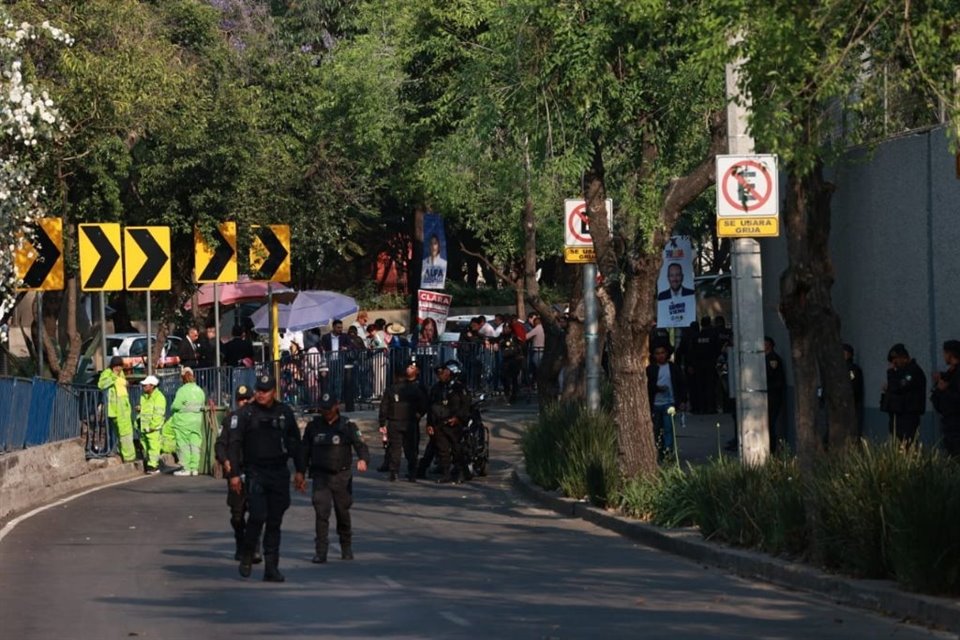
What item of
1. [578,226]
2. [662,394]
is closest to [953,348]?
[578,226]

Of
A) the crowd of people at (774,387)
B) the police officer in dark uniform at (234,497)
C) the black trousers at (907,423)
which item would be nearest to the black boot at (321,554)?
the police officer in dark uniform at (234,497)

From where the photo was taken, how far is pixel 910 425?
19.4 meters

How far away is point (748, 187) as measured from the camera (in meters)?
16.8

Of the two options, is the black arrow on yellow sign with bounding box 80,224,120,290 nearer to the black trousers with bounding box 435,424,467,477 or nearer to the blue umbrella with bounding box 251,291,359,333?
the black trousers with bounding box 435,424,467,477

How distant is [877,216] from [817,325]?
307 inches

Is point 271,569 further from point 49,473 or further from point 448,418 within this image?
point 448,418

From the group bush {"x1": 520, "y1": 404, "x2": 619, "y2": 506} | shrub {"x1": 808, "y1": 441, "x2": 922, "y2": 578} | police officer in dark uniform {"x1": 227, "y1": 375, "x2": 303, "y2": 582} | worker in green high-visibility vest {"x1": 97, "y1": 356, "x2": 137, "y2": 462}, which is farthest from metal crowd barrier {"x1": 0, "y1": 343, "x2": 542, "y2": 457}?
shrub {"x1": 808, "y1": 441, "x2": 922, "y2": 578}

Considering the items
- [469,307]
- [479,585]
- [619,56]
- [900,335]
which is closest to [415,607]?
[479,585]

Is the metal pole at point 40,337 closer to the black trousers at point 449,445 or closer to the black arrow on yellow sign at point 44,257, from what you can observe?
the black arrow on yellow sign at point 44,257

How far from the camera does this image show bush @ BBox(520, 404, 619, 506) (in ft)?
68.0

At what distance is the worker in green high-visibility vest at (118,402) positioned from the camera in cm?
2741

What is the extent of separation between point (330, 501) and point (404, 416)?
32.7 ft

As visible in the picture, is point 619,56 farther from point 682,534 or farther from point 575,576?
point 575,576

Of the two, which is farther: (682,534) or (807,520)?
(682,534)
